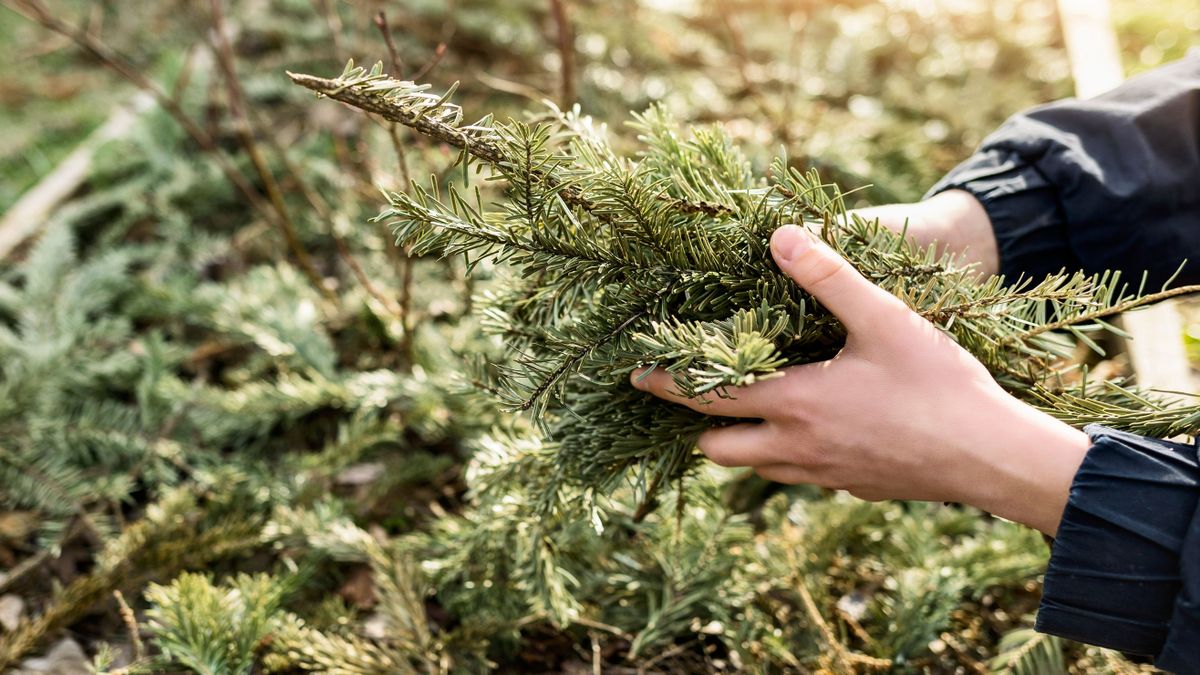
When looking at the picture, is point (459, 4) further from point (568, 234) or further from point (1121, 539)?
point (1121, 539)

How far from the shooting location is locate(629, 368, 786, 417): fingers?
2.86 ft

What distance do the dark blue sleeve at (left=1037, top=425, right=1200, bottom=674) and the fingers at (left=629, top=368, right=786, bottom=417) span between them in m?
0.33

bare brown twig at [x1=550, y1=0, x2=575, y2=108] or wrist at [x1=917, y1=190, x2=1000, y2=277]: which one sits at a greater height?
bare brown twig at [x1=550, y1=0, x2=575, y2=108]

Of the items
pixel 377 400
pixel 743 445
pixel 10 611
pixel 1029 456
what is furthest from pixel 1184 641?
pixel 10 611

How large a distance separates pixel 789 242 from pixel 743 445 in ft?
0.82

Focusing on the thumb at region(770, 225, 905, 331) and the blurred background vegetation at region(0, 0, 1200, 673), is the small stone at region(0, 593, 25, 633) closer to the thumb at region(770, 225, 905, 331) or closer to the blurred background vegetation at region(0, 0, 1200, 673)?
the blurred background vegetation at region(0, 0, 1200, 673)

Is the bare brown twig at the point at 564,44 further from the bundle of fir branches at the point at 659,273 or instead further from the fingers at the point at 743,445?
the fingers at the point at 743,445

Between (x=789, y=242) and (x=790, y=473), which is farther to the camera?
(x=790, y=473)

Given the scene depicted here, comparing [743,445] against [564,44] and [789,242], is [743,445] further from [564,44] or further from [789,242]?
[564,44]

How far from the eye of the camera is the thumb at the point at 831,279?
0.82 m

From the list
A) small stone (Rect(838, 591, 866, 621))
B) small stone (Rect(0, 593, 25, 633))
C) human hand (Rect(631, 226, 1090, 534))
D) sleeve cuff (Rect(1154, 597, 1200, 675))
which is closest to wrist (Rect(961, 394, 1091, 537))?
human hand (Rect(631, 226, 1090, 534))

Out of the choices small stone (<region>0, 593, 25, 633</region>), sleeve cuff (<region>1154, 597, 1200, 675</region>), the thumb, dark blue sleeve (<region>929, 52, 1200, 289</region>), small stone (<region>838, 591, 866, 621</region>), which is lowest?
small stone (<region>0, 593, 25, 633</region>)

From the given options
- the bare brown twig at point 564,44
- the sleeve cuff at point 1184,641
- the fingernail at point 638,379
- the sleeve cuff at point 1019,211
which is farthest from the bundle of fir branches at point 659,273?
the bare brown twig at point 564,44

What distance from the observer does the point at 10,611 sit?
4.61 ft
